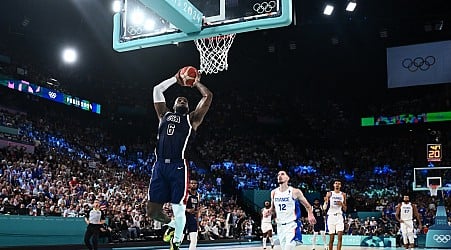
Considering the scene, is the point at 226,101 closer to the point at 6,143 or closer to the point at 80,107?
the point at 80,107

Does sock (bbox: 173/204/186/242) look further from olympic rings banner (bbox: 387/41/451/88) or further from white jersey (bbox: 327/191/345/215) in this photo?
olympic rings banner (bbox: 387/41/451/88)

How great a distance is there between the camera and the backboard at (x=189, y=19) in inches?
341

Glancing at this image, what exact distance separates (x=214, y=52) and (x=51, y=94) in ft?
57.2

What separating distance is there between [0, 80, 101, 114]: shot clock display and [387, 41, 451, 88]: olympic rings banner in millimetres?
16172

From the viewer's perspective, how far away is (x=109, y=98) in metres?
30.6

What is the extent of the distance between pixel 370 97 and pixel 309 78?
14.1 feet

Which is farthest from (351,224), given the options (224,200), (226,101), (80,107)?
(80,107)

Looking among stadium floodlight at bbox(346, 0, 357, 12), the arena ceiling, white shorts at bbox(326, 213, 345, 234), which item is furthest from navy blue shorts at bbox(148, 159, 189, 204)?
stadium floodlight at bbox(346, 0, 357, 12)

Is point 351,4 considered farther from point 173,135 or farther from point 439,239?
point 173,135

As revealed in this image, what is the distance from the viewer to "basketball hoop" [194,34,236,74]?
34.6ft

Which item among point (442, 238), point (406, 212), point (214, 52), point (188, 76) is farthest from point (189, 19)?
point (442, 238)

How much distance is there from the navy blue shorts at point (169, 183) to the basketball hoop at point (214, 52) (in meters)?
4.89

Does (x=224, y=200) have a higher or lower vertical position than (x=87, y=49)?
lower

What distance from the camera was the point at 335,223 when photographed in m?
12.6
